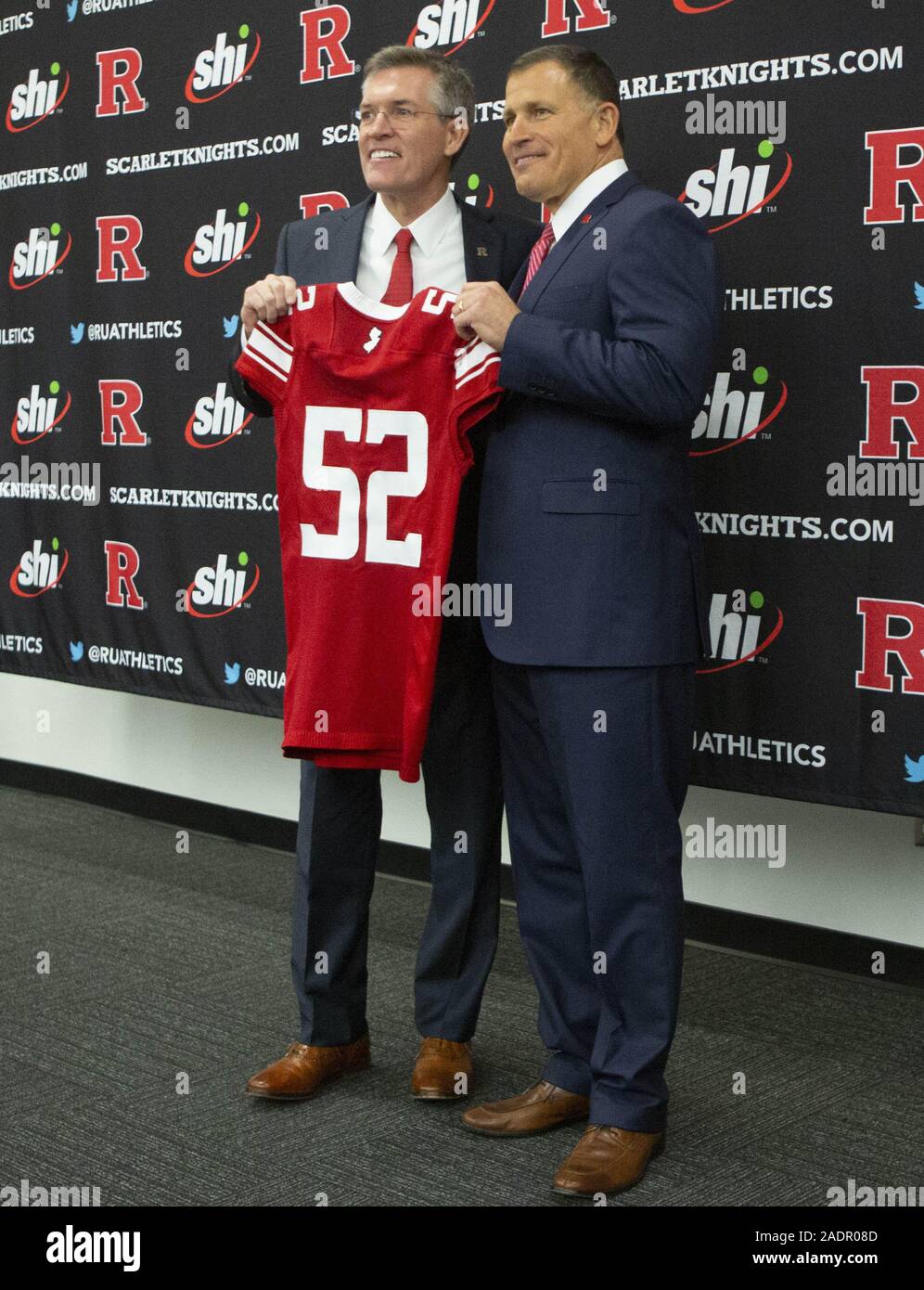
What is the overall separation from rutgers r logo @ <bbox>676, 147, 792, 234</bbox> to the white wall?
1.17 m

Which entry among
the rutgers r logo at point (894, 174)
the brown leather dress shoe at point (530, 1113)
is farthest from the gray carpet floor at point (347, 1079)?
the rutgers r logo at point (894, 174)

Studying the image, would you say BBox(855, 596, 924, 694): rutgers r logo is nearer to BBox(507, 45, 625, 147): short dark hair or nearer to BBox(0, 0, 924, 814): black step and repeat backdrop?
BBox(0, 0, 924, 814): black step and repeat backdrop

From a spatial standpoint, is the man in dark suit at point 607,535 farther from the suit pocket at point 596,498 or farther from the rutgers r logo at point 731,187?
the rutgers r logo at point 731,187

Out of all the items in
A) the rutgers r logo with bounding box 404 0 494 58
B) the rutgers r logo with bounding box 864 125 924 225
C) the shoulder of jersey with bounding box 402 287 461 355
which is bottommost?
the shoulder of jersey with bounding box 402 287 461 355

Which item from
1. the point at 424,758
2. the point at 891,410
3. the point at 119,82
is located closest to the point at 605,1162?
the point at 424,758

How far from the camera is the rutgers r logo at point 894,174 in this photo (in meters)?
2.43

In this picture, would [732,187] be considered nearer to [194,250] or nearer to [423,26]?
[423,26]

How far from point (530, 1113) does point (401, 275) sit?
1328mm

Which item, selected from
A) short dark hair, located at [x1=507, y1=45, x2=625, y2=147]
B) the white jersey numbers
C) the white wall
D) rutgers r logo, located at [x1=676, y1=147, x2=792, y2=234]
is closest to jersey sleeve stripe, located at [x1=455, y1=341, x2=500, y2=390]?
the white jersey numbers

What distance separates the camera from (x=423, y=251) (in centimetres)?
236

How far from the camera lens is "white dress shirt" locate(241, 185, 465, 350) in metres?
2.34

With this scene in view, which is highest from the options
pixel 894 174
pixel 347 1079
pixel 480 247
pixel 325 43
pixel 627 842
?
pixel 325 43

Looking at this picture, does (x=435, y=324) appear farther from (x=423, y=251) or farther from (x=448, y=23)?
(x=448, y=23)
